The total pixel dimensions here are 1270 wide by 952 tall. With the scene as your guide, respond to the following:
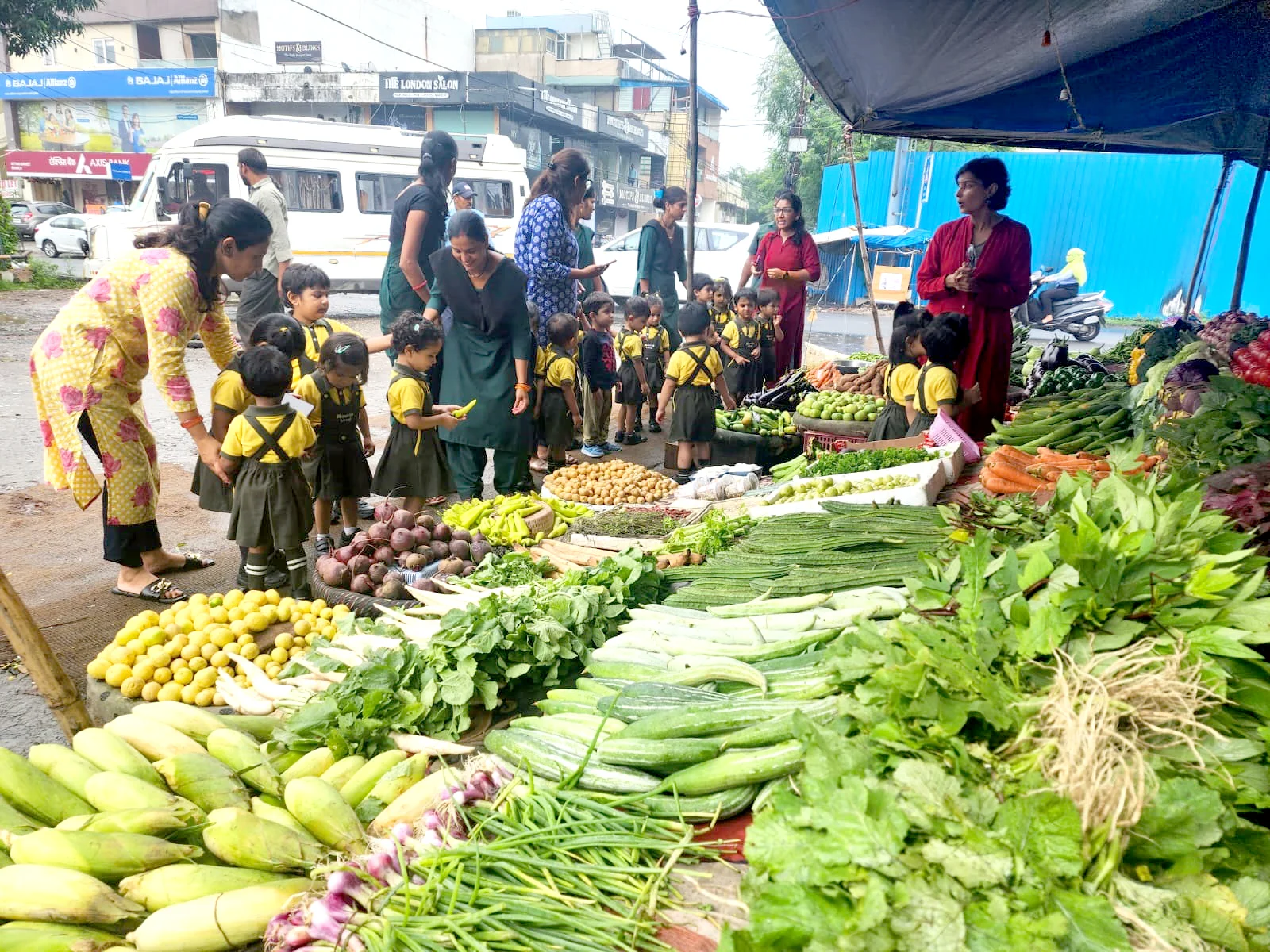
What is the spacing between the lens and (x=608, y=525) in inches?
187

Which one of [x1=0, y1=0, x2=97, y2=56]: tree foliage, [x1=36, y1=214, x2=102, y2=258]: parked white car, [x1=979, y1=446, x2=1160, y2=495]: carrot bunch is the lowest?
[x1=979, y1=446, x2=1160, y2=495]: carrot bunch

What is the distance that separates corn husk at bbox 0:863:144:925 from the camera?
1816 millimetres

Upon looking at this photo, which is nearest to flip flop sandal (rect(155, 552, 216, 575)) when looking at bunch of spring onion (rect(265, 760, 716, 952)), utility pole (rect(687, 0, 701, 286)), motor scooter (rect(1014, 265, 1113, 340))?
bunch of spring onion (rect(265, 760, 716, 952))

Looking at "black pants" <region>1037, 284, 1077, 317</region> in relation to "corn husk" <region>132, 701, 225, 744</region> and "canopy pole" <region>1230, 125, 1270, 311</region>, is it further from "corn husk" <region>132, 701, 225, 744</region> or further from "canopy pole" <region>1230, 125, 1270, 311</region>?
"corn husk" <region>132, 701, 225, 744</region>

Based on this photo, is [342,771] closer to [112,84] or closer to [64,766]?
[64,766]

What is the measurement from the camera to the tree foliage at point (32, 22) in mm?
18344

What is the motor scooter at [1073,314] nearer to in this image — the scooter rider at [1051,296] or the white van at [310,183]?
the scooter rider at [1051,296]

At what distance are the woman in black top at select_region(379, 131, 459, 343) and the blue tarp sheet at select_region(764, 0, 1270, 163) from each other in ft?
8.74

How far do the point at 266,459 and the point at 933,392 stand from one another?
4199 mm

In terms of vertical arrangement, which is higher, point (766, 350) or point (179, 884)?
point (766, 350)

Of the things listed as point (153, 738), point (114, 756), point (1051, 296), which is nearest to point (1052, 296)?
point (1051, 296)

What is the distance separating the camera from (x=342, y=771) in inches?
94.0

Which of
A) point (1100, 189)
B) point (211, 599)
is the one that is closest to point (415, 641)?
point (211, 599)

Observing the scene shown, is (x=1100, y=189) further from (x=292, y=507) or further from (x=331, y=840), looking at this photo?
(x=331, y=840)
